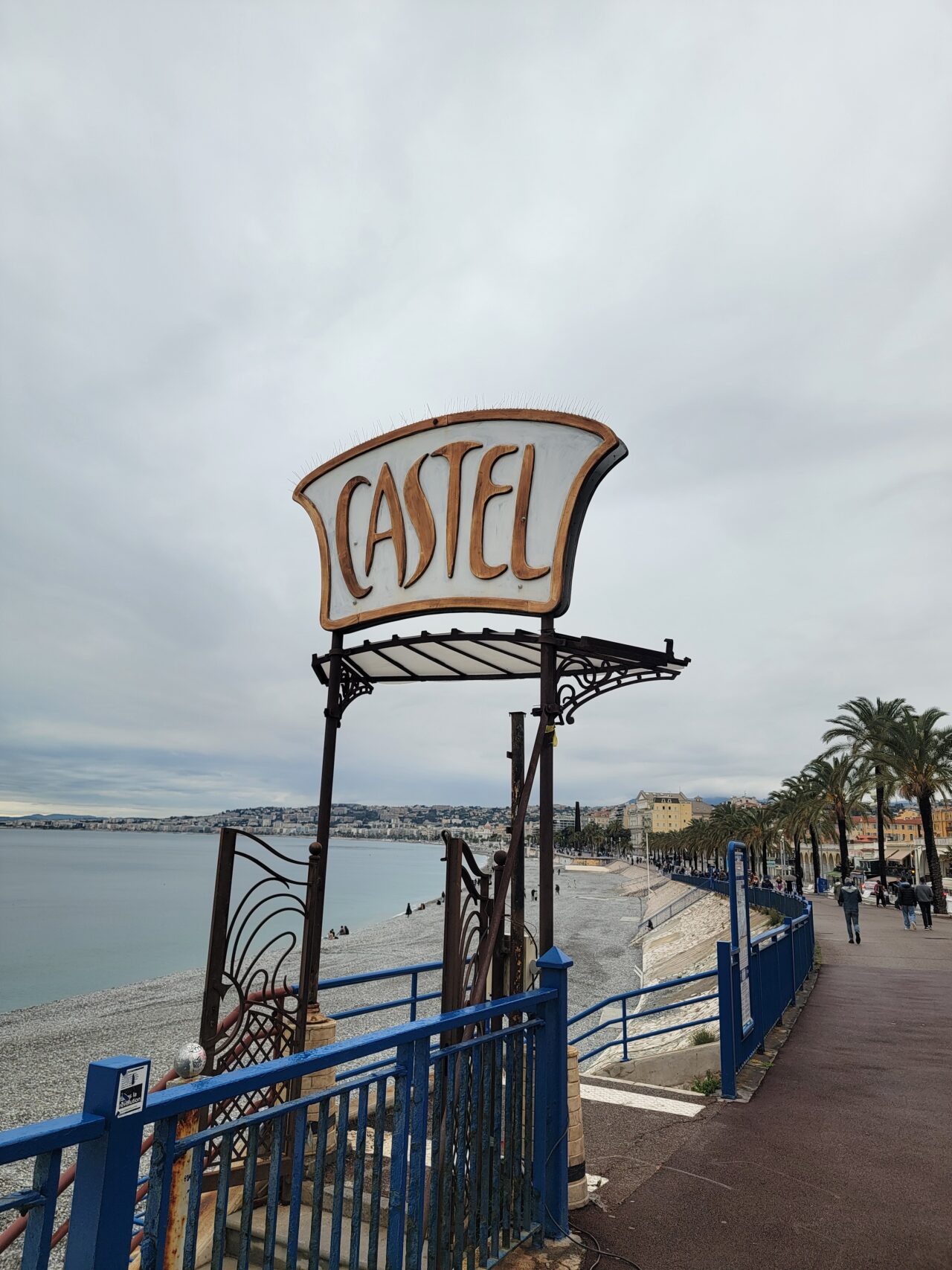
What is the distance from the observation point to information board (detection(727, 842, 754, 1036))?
7.32 meters

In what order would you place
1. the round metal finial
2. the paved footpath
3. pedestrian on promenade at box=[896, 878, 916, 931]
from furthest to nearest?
pedestrian on promenade at box=[896, 878, 916, 931] < the paved footpath < the round metal finial

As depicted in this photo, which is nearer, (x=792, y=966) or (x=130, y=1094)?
(x=130, y=1094)

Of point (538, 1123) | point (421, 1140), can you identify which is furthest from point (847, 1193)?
point (421, 1140)

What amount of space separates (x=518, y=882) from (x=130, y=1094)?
11.6ft

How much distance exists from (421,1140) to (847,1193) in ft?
10.9

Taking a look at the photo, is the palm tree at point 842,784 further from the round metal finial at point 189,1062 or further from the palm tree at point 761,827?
the round metal finial at point 189,1062

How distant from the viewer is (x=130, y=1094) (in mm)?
2039

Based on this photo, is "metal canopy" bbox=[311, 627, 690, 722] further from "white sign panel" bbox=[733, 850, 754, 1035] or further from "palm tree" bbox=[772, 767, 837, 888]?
"palm tree" bbox=[772, 767, 837, 888]

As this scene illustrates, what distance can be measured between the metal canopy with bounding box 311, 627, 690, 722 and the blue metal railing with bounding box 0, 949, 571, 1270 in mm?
2097

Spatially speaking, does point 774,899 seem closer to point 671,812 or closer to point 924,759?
point 924,759

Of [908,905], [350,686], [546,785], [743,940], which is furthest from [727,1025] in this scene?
[908,905]

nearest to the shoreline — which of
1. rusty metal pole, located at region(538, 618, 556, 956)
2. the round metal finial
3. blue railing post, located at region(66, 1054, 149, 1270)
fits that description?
rusty metal pole, located at region(538, 618, 556, 956)

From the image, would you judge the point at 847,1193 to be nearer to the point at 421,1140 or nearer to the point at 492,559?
the point at 421,1140

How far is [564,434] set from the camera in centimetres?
571
